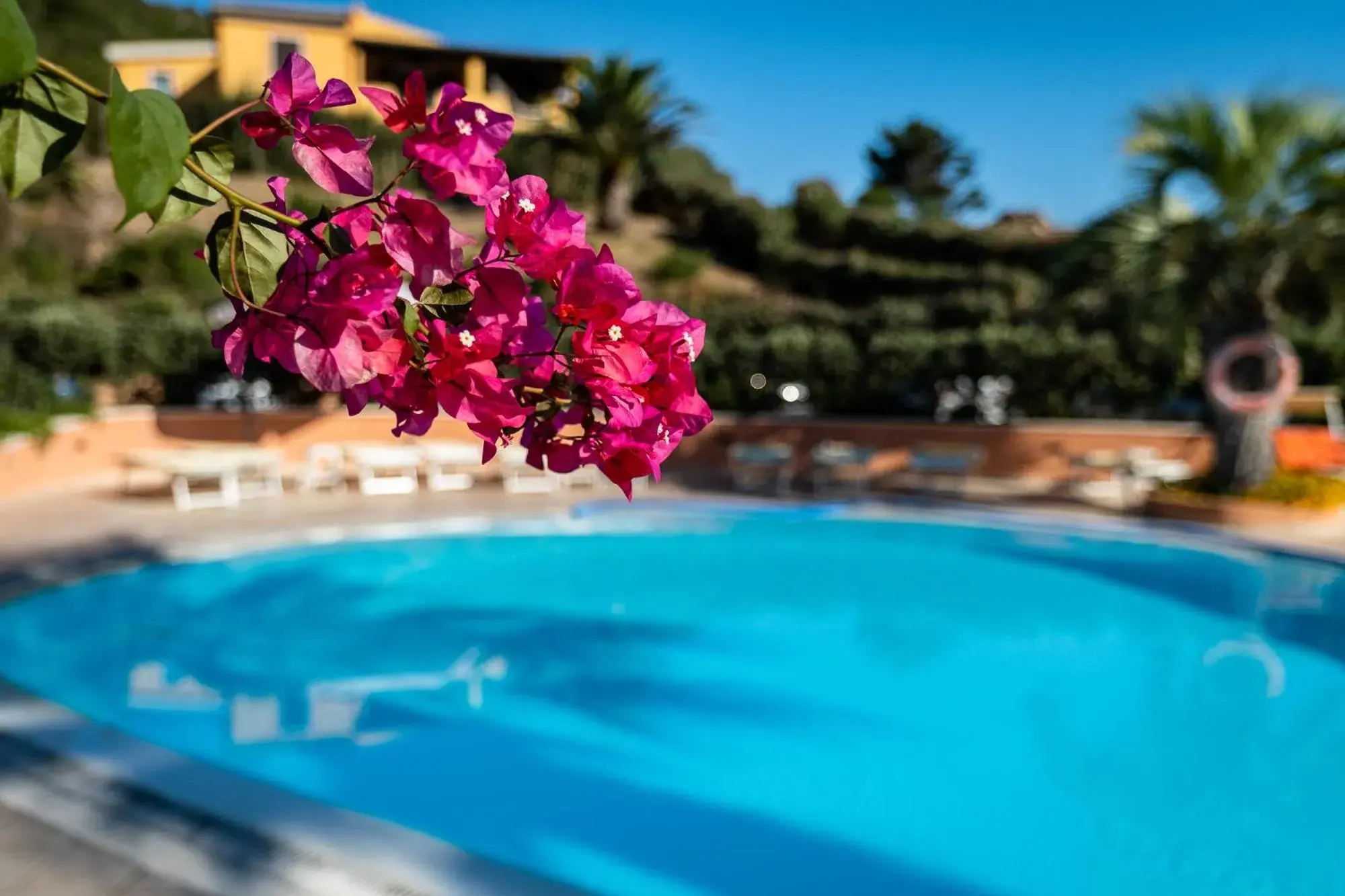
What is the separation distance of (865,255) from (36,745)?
34.0 meters

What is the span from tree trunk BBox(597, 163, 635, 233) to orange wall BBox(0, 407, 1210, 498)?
1962 cm

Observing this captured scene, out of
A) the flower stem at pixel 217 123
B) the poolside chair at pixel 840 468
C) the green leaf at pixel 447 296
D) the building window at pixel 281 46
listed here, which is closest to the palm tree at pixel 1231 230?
the poolside chair at pixel 840 468

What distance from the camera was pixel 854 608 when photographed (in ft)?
33.8

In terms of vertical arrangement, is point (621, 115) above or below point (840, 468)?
above

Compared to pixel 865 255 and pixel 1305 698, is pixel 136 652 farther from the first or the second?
pixel 865 255

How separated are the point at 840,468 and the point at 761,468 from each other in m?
1.32

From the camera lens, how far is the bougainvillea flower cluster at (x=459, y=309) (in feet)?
3.32

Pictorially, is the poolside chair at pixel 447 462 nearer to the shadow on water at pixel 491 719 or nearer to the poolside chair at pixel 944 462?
the shadow on water at pixel 491 719

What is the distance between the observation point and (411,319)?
42.5 inches

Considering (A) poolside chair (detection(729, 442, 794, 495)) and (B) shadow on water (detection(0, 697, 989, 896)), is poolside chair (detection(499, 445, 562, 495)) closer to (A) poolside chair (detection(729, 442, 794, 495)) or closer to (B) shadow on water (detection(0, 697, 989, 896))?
(A) poolside chair (detection(729, 442, 794, 495))

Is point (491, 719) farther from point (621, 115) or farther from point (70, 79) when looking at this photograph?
point (621, 115)

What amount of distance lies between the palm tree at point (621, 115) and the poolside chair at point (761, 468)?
19689 millimetres

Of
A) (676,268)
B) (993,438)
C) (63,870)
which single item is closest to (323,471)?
(993,438)

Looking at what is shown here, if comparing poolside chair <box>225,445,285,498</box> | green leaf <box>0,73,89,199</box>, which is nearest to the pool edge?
green leaf <box>0,73,89,199</box>
